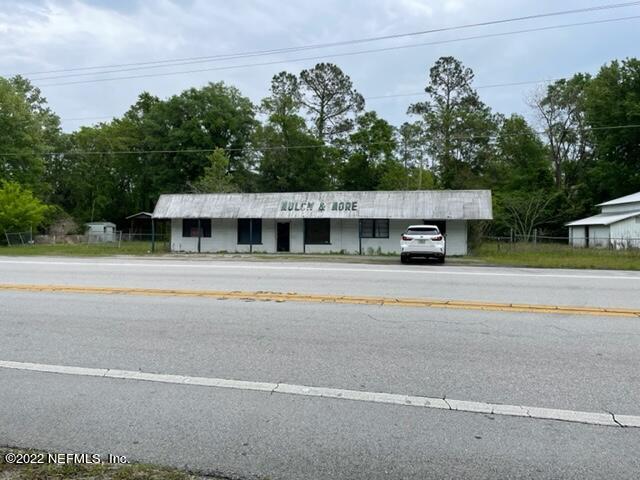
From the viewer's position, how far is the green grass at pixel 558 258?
63.3 ft

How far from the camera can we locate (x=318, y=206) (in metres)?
29.7

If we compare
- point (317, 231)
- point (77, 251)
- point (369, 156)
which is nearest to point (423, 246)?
point (317, 231)

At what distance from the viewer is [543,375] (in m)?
5.31

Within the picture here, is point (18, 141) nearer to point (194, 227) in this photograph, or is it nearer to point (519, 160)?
point (194, 227)

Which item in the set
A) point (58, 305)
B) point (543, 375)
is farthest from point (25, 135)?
point (543, 375)

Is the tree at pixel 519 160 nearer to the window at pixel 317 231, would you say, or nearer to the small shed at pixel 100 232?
the window at pixel 317 231

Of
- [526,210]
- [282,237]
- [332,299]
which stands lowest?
[332,299]

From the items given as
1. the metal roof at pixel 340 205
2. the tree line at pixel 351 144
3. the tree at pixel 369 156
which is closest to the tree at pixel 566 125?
the tree line at pixel 351 144

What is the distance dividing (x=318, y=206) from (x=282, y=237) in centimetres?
303

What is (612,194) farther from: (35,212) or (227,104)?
(35,212)

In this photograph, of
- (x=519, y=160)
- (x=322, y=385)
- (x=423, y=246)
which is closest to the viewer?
(x=322, y=385)

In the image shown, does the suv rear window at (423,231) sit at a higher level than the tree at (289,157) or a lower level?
lower

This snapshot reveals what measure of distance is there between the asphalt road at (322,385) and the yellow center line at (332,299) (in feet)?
1.67

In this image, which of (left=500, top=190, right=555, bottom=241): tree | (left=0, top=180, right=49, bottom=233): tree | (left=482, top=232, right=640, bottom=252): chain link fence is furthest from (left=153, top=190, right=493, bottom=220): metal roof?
(left=500, top=190, right=555, bottom=241): tree
